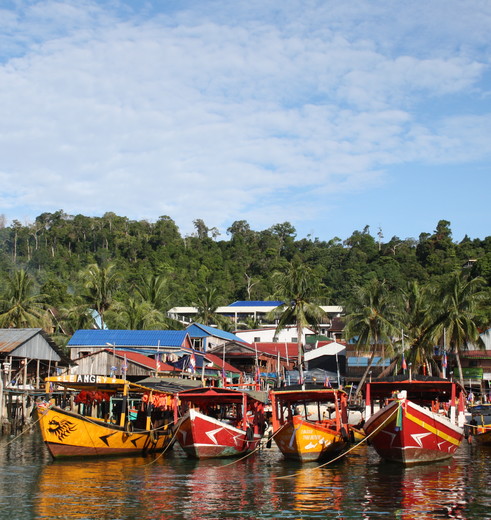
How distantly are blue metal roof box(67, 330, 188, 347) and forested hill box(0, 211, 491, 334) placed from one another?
3516 cm

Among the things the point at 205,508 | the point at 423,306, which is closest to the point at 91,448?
the point at 205,508

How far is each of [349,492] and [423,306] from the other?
38.0 m

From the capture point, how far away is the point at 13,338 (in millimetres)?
40562

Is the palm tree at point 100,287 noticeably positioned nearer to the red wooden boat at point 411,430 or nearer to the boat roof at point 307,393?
the boat roof at point 307,393

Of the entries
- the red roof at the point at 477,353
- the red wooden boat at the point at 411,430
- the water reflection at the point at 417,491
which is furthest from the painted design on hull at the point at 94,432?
the red roof at the point at 477,353

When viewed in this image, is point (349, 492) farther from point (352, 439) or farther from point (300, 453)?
point (352, 439)

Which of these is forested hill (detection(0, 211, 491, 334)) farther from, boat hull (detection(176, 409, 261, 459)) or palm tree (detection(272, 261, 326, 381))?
boat hull (detection(176, 409, 261, 459))

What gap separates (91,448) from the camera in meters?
28.5

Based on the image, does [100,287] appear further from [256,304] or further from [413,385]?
[256,304]

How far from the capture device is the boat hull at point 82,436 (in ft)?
90.6

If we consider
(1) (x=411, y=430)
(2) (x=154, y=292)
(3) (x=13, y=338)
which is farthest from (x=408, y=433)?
(2) (x=154, y=292)

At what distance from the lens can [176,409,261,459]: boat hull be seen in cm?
2825

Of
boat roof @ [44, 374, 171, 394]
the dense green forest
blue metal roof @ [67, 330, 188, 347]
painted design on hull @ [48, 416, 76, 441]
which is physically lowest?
painted design on hull @ [48, 416, 76, 441]

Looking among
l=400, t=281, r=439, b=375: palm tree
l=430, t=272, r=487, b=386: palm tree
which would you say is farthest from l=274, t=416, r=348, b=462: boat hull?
l=400, t=281, r=439, b=375: palm tree
